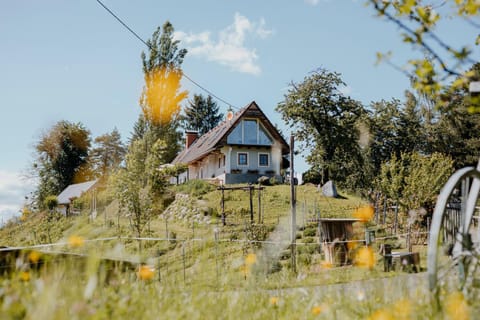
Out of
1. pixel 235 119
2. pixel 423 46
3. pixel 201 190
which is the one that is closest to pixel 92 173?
pixel 235 119

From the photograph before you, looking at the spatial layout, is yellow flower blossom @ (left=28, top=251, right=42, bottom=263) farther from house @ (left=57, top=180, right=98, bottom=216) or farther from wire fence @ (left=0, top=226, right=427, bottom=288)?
house @ (left=57, top=180, right=98, bottom=216)

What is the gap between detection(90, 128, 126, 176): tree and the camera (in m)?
56.6

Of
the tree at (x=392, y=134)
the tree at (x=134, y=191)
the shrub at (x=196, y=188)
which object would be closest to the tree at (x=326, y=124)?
the tree at (x=392, y=134)

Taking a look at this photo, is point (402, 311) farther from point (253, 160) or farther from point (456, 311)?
point (253, 160)

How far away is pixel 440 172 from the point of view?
58.4 ft

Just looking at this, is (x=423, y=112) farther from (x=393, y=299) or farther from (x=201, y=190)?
(x=393, y=299)

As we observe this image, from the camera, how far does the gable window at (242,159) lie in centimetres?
3325

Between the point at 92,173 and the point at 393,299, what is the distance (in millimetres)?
54111

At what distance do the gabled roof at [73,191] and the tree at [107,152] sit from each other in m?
7.23

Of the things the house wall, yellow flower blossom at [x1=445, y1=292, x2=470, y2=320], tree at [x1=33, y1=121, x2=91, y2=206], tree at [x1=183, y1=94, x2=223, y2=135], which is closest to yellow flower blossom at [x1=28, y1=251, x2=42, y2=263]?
yellow flower blossom at [x1=445, y1=292, x2=470, y2=320]

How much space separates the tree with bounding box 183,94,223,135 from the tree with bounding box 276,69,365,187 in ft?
76.1

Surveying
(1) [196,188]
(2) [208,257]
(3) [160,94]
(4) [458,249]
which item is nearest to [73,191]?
(3) [160,94]

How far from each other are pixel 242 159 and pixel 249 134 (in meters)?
1.65

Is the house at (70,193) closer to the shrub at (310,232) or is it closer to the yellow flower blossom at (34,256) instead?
the shrub at (310,232)
